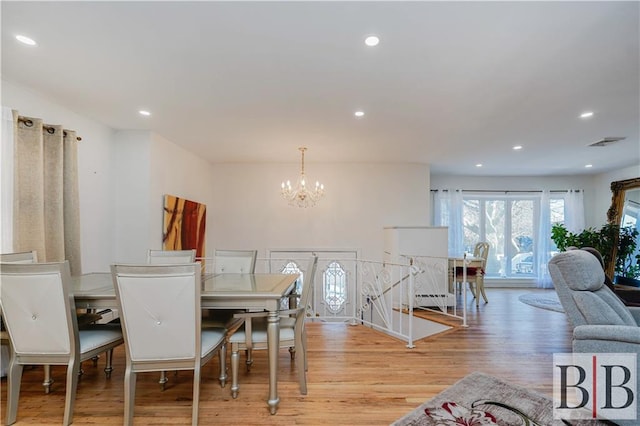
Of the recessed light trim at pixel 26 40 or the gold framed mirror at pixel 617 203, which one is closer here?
the recessed light trim at pixel 26 40

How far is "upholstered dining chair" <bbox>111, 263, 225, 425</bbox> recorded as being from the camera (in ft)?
6.14

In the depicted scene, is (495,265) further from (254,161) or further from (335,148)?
(254,161)

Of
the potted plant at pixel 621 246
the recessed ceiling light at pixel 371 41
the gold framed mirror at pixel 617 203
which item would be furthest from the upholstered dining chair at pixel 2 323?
the gold framed mirror at pixel 617 203

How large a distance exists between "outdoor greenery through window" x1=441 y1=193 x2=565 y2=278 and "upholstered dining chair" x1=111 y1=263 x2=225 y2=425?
6.93m

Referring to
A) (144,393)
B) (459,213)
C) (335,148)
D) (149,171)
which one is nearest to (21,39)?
(149,171)

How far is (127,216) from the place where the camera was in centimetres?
405

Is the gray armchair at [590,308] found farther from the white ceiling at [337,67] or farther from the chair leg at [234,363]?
the chair leg at [234,363]

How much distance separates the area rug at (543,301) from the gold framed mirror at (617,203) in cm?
117

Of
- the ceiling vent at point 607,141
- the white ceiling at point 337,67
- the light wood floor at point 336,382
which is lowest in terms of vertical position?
the light wood floor at point 336,382

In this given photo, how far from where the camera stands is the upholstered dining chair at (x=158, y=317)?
1870mm

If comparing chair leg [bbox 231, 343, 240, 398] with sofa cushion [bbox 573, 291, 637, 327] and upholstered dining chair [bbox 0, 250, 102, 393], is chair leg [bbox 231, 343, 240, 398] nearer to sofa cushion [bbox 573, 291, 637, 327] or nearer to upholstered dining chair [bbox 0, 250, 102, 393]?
upholstered dining chair [bbox 0, 250, 102, 393]

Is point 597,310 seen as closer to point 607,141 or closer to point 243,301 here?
point 243,301

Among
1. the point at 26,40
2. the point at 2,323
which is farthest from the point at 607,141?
the point at 2,323

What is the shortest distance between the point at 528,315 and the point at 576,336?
3.19 metres
